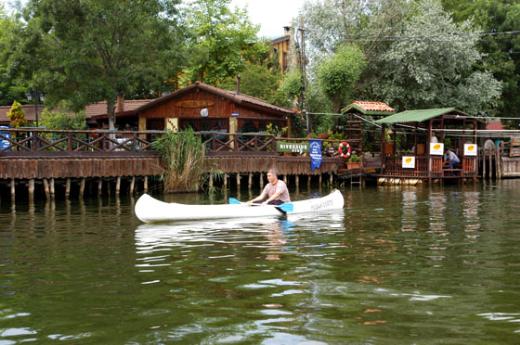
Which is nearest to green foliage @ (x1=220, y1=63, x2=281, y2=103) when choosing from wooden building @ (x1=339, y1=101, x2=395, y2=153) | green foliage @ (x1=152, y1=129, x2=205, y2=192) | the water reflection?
wooden building @ (x1=339, y1=101, x2=395, y2=153)

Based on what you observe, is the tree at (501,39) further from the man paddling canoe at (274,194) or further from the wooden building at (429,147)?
the man paddling canoe at (274,194)

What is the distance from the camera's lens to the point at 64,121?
127ft

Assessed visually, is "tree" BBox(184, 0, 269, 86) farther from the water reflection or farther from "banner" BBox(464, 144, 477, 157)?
the water reflection

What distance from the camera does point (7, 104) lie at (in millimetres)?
53188

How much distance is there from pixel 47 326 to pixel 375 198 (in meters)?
19.2

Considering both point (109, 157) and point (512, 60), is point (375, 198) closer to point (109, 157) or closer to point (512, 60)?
point (109, 157)

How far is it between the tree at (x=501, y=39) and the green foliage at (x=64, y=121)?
1115 inches

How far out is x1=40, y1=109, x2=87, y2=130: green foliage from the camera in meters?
38.7

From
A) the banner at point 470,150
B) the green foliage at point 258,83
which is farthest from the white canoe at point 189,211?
the green foliage at point 258,83

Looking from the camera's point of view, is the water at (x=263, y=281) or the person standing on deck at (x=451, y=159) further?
the person standing on deck at (x=451, y=159)

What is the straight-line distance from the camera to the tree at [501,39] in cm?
4834

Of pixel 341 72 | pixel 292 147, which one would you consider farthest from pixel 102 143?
pixel 341 72

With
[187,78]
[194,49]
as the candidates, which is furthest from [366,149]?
[187,78]

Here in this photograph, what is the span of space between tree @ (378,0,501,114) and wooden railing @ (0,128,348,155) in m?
Answer: 9.22
